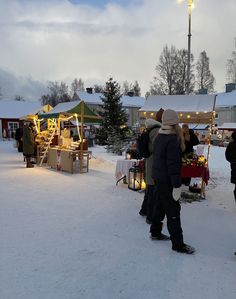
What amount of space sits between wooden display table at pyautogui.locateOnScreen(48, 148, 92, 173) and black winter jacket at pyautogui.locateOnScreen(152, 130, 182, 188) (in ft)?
23.0

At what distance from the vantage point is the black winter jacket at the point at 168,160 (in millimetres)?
4059

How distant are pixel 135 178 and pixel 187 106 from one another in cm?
309

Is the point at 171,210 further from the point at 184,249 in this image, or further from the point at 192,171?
the point at 192,171

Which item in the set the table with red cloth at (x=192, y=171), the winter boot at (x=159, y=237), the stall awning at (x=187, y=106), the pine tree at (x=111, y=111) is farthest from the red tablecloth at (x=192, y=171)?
the pine tree at (x=111, y=111)

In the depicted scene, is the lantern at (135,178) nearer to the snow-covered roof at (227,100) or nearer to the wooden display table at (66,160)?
the wooden display table at (66,160)

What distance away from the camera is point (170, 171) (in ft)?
13.3

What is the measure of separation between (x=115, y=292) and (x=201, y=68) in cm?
5244

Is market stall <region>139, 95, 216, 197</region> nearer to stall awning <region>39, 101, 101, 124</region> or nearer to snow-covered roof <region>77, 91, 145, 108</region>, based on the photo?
stall awning <region>39, 101, 101, 124</region>

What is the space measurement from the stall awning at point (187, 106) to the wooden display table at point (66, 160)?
8.82 ft

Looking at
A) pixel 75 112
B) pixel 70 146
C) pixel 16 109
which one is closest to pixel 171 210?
pixel 75 112

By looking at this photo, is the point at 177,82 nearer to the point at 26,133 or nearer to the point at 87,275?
the point at 26,133

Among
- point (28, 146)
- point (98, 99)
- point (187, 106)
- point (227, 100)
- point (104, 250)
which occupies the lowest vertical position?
point (104, 250)

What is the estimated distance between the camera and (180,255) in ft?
14.0

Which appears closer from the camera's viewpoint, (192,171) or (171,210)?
(171,210)
